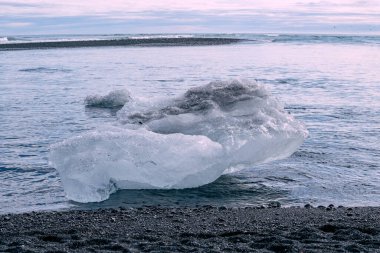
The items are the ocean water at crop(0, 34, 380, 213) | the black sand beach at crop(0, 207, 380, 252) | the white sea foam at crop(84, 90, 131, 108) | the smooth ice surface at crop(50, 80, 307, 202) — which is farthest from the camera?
the white sea foam at crop(84, 90, 131, 108)

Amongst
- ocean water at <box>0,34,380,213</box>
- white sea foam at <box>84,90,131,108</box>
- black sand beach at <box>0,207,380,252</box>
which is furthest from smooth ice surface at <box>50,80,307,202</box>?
white sea foam at <box>84,90,131,108</box>

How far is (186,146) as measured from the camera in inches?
340

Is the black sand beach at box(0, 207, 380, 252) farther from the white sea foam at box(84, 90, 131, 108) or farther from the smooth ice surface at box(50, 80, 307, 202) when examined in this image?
the white sea foam at box(84, 90, 131, 108)

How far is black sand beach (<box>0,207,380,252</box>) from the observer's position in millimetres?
5262

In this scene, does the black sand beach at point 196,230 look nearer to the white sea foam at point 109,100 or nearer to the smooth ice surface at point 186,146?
the smooth ice surface at point 186,146

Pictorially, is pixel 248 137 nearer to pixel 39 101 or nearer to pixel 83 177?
pixel 83 177

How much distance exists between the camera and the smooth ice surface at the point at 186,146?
8.24m

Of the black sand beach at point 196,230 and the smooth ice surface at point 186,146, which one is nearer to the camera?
the black sand beach at point 196,230

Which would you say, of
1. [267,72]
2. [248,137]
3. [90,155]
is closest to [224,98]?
[248,137]

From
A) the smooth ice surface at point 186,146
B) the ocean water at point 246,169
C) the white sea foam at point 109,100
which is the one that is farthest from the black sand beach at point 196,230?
the white sea foam at point 109,100

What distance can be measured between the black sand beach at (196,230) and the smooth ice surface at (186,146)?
115 cm

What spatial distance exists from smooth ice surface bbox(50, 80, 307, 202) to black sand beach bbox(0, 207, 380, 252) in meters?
1.15

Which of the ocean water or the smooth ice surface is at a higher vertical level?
the smooth ice surface

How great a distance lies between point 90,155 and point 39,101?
11.1 m
